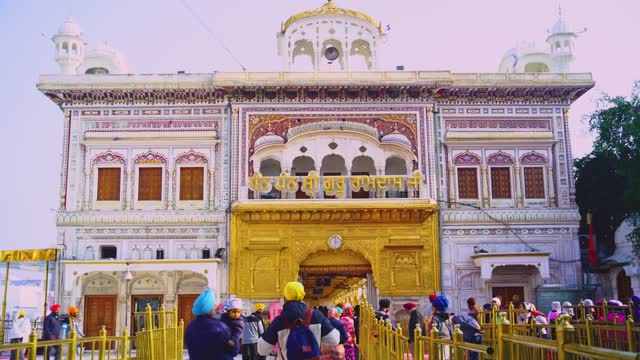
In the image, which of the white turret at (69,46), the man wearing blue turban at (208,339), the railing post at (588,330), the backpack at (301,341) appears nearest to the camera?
the backpack at (301,341)

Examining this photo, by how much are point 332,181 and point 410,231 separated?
9.08 feet

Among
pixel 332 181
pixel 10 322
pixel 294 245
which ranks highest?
pixel 332 181

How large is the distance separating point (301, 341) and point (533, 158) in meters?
17.5

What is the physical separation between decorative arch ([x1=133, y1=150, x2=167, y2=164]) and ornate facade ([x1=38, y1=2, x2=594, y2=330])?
5 cm

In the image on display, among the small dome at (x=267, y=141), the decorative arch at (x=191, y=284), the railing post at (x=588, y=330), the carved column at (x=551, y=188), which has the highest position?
the small dome at (x=267, y=141)

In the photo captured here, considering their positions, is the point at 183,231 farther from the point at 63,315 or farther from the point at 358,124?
the point at 358,124

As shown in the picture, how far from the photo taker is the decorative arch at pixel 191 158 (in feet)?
72.5

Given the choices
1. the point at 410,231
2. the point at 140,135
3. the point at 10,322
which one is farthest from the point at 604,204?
the point at 10,322

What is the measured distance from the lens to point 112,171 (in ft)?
72.4

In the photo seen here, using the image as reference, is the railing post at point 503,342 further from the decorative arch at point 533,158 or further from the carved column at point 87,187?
the carved column at point 87,187

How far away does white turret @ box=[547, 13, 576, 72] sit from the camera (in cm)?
2362

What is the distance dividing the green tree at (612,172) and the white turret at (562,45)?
2.21 metres

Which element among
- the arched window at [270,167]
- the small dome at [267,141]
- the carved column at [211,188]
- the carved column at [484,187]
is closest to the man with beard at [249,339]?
the carved column at [211,188]

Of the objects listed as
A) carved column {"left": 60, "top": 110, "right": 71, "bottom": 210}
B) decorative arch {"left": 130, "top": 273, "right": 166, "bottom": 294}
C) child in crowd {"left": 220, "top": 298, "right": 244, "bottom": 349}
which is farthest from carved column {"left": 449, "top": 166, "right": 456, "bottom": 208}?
child in crowd {"left": 220, "top": 298, "right": 244, "bottom": 349}
